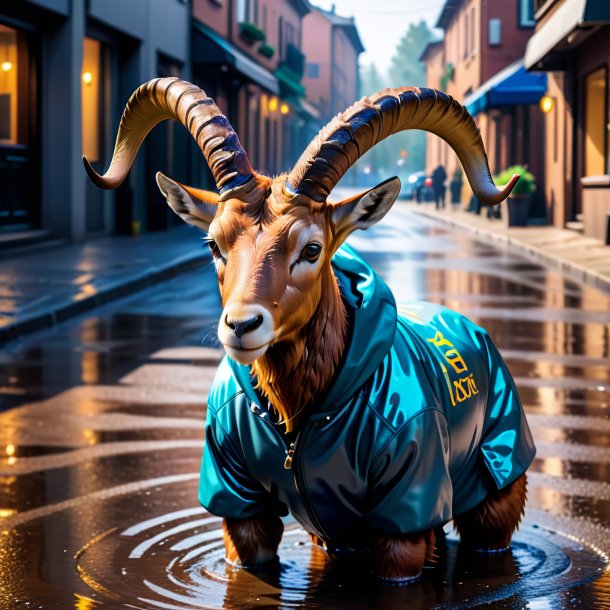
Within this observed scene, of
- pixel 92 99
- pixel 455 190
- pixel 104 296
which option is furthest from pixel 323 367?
pixel 455 190

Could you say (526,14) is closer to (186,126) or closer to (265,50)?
(265,50)

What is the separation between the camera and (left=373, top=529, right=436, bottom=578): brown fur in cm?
448

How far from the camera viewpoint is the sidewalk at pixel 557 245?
1897cm

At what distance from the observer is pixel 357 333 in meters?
4.43

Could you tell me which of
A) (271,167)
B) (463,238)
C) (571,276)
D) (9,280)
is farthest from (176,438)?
(271,167)

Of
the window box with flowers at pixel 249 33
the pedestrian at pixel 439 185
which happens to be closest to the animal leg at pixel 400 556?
the window box with flowers at pixel 249 33

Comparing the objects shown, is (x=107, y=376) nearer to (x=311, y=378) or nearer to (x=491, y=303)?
(x=311, y=378)

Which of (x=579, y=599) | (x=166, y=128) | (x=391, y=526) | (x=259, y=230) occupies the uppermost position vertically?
(x=166, y=128)

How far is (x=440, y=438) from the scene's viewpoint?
4492mm

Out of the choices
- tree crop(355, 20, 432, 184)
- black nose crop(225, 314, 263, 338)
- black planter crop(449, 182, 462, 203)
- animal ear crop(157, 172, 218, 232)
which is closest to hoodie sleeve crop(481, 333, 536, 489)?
animal ear crop(157, 172, 218, 232)

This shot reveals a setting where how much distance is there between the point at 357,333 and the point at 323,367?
168 mm

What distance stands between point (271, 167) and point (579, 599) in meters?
49.9

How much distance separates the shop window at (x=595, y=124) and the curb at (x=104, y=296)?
10998mm

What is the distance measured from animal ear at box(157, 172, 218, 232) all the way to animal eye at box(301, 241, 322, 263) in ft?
1.36
